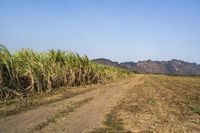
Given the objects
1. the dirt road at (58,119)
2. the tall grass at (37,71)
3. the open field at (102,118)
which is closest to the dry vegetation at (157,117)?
the open field at (102,118)

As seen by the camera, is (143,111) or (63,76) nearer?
(143,111)

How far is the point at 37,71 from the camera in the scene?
18.0m

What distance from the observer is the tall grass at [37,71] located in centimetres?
1628

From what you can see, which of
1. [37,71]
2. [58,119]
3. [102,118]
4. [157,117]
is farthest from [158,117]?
[37,71]

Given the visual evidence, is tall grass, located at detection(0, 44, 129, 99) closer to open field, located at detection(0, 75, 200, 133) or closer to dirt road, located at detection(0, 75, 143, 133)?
open field, located at detection(0, 75, 200, 133)

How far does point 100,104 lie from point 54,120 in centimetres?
405

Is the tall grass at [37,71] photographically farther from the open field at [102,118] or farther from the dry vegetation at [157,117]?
the dry vegetation at [157,117]

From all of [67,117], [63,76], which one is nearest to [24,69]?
[63,76]

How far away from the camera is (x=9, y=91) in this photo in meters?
15.5

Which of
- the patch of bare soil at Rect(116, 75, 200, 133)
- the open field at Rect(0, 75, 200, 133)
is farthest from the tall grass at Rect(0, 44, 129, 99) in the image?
the patch of bare soil at Rect(116, 75, 200, 133)

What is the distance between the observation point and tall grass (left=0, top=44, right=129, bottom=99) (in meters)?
16.3

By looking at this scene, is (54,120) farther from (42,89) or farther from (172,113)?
(42,89)

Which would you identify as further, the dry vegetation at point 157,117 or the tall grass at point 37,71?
the tall grass at point 37,71

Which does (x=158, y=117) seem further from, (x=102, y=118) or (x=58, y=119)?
(x=58, y=119)
